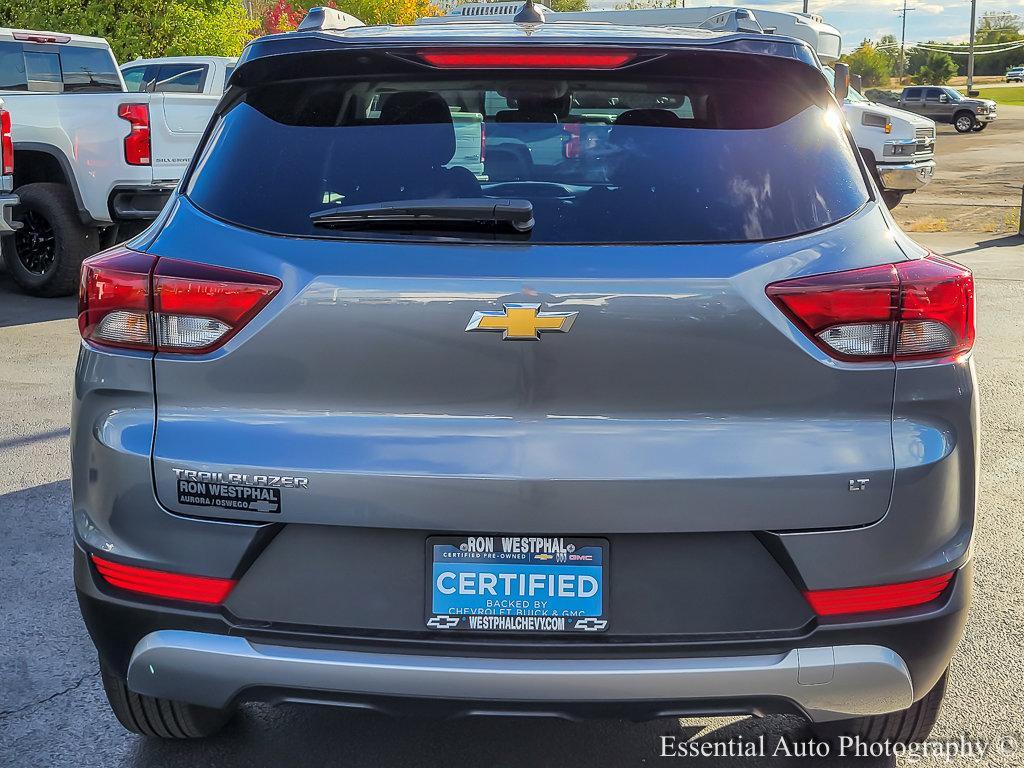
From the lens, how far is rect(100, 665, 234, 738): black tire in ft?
9.68

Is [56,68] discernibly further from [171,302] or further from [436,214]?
[436,214]

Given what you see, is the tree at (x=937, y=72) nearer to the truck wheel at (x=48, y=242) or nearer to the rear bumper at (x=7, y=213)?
the truck wheel at (x=48, y=242)

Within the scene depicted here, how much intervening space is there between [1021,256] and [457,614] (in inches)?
489

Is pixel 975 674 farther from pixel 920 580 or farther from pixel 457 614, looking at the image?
pixel 457 614

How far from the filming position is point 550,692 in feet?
7.88

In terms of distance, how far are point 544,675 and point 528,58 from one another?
133 cm

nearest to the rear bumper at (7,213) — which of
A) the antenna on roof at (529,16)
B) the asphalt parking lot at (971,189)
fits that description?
the antenna on roof at (529,16)

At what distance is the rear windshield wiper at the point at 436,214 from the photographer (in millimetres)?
2473

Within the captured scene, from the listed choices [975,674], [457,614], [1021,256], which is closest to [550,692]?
[457,614]

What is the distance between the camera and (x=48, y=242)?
413 inches

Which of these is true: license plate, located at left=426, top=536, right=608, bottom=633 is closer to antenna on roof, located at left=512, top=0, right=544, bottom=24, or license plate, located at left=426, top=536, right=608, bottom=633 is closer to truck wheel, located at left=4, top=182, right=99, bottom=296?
antenna on roof, located at left=512, top=0, right=544, bottom=24

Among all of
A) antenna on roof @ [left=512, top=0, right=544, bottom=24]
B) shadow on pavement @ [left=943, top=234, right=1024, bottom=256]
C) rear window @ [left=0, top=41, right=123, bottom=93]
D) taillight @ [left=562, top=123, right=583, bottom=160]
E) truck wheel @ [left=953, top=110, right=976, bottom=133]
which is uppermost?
antenna on roof @ [left=512, top=0, right=544, bottom=24]

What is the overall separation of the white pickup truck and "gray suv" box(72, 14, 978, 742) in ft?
25.6

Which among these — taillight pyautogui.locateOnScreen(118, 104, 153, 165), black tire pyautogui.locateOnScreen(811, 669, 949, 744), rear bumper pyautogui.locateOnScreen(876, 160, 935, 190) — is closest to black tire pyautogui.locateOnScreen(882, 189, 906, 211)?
rear bumper pyautogui.locateOnScreen(876, 160, 935, 190)
